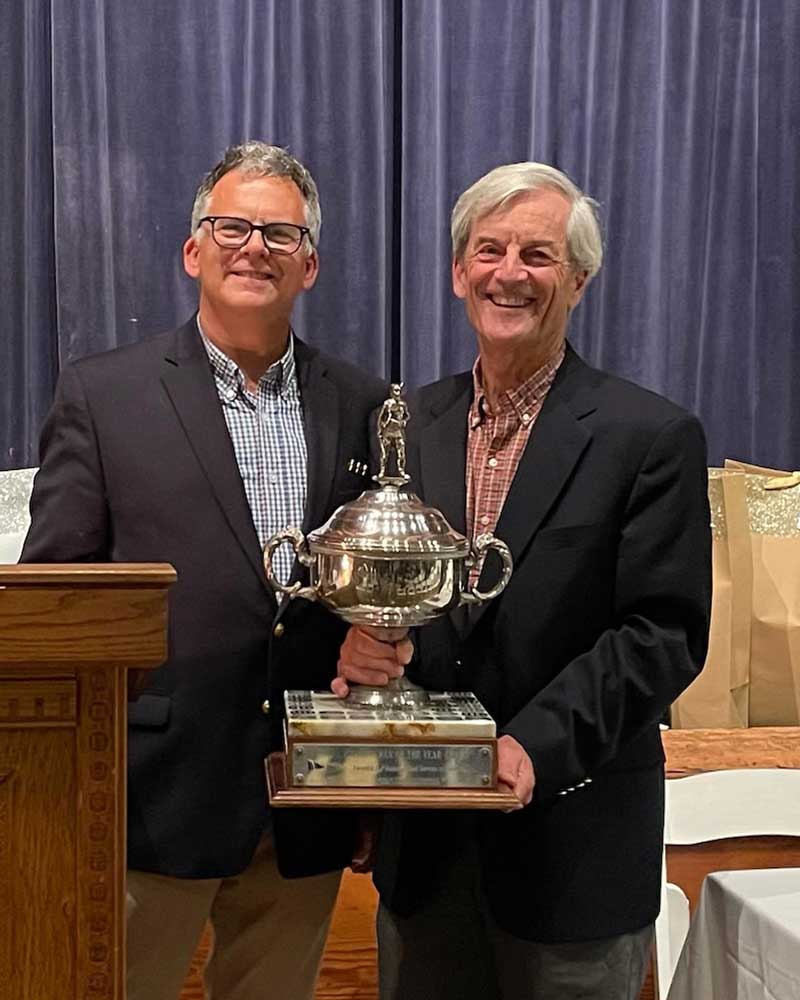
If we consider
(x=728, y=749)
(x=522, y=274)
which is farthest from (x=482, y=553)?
(x=728, y=749)

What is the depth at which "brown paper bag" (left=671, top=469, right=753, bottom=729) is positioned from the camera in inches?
98.7

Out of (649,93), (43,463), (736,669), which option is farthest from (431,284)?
(43,463)

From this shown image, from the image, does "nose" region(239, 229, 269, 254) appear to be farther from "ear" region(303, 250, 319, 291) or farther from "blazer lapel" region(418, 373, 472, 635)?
"blazer lapel" region(418, 373, 472, 635)

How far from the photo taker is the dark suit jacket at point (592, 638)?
4.69ft

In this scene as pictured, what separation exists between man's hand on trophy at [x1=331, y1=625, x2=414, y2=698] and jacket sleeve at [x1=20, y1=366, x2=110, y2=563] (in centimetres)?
34

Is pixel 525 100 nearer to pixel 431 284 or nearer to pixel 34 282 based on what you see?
pixel 431 284

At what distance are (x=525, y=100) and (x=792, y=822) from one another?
153cm

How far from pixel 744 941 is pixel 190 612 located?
0.71m

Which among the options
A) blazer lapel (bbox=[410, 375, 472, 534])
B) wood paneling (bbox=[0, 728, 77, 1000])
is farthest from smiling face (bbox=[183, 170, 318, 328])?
wood paneling (bbox=[0, 728, 77, 1000])

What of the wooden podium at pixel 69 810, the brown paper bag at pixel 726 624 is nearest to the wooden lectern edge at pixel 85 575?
the wooden podium at pixel 69 810

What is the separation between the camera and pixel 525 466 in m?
1.48

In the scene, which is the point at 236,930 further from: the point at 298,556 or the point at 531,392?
the point at 531,392

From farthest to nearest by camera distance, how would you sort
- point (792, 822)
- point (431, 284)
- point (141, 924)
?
point (431, 284), point (792, 822), point (141, 924)

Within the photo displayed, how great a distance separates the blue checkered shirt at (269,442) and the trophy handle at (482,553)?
280mm
